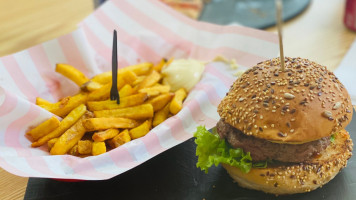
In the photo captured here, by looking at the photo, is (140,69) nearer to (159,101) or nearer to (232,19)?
(159,101)

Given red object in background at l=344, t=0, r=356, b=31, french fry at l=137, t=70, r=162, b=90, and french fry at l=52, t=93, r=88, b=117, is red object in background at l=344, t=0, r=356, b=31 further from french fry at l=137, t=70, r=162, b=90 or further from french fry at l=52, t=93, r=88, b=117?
french fry at l=52, t=93, r=88, b=117

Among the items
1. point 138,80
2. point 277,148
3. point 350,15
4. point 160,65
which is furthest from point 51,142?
point 350,15

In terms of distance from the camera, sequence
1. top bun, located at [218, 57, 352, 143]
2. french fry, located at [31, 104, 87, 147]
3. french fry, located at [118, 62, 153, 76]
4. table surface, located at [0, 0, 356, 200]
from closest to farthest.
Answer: top bun, located at [218, 57, 352, 143], french fry, located at [31, 104, 87, 147], french fry, located at [118, 62, 153, 76], table surface, located at [0, 0, 356, 200]

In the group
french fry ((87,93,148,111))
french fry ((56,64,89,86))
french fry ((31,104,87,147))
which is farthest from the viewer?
french fry ((56,64,89,86))

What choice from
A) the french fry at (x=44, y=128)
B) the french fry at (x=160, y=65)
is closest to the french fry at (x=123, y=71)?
the french fry at (x=160, y=65)

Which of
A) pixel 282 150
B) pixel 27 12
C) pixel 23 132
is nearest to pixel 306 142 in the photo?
pixel 282 150

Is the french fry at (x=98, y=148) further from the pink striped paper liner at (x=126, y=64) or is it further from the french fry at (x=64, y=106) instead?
the french fry at (x=64, y=106)

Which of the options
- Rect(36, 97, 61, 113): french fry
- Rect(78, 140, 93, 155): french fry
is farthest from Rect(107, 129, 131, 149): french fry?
Rect(36, 97, 61, 113): french fry

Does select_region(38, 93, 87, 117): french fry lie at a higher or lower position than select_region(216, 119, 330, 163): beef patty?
lower
